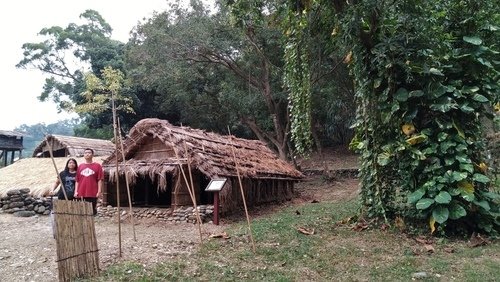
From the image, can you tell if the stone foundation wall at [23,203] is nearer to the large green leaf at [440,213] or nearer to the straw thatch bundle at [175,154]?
the straw thatch bundle at [175,154]

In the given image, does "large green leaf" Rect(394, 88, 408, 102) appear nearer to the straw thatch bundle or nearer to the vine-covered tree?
the vine-covered tree

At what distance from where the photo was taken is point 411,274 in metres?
5.20

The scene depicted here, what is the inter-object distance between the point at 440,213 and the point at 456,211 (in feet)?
0.77

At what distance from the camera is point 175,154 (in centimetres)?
970

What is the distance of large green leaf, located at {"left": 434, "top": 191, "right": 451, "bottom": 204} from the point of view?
6371 mm

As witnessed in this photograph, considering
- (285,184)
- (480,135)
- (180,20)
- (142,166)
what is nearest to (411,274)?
(480,135)

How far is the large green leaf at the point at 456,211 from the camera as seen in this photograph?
6.33 meters

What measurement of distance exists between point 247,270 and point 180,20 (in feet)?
41.0

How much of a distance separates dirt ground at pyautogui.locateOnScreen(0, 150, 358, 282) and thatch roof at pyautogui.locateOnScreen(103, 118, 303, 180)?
1214mm

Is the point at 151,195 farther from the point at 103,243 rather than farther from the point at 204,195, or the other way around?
the point at 103,243

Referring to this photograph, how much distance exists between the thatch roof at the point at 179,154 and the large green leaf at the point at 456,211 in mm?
4661

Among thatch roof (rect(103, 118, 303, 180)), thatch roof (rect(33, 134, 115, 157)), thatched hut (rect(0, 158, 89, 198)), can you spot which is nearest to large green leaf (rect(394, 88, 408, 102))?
thatch roof (rect(103, 118, 303, 180))

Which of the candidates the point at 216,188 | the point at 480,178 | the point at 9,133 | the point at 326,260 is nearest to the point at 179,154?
the point at 216,188

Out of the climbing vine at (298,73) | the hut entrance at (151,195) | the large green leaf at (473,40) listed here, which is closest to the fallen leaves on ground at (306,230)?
the climbing vine at (298,73)
